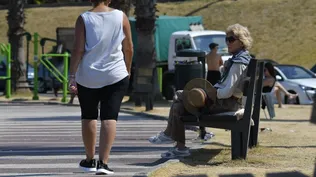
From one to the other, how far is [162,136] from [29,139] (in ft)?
12.7

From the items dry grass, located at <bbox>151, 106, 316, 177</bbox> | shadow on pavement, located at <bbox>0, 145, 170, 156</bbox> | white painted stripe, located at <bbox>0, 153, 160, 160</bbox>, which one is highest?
dry grass, located at <bbox>151, 106, 316, 177</bbox>

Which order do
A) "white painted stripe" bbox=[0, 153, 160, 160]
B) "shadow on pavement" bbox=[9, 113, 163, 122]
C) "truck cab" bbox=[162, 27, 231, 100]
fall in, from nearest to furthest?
"white painted stripe" bbox=[0, 153, 160, 160] < "shadow on pavement" bbox=[9, 113, 163, 122] < "truck cab" bbox=[162, 27, 231, 100]

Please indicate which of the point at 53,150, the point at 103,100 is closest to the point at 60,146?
the point at 53,150

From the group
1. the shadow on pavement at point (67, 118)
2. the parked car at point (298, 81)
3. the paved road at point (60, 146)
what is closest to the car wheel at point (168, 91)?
the parked car at point (298, 81)

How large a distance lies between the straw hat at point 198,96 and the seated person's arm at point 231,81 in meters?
0.12

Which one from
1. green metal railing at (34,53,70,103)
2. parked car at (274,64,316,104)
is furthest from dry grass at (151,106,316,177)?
green metal railing at (34,53,70,103)

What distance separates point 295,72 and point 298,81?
1614 millimetres

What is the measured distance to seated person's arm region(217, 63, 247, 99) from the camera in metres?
9.98

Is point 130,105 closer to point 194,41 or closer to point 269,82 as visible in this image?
point 194,41

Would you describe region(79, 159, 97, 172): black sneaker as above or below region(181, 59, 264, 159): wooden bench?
below

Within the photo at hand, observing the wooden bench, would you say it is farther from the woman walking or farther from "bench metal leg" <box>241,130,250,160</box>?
the woman walking

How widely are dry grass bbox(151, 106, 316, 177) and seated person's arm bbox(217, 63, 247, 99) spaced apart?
753mm

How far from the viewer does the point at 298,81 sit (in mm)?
27078

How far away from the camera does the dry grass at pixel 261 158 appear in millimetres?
9109
